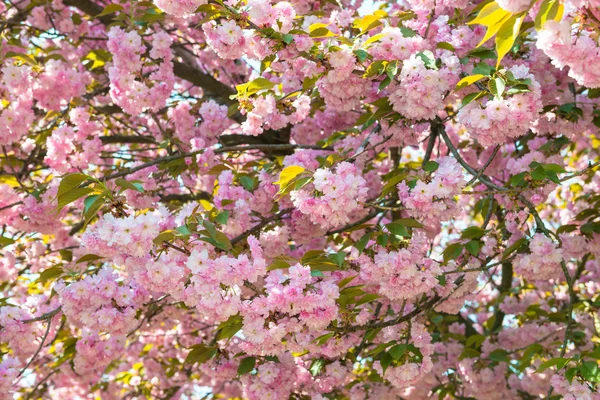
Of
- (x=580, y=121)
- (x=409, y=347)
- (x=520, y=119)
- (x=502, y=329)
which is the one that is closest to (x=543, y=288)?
(x=502, y=329)

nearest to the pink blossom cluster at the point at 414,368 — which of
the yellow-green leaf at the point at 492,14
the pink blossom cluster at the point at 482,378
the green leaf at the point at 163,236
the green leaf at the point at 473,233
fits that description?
the green leaf at the point at 473,233

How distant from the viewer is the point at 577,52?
196 centimetres

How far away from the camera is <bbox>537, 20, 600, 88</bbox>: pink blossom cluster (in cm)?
186

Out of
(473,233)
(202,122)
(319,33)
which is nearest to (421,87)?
(319,33)

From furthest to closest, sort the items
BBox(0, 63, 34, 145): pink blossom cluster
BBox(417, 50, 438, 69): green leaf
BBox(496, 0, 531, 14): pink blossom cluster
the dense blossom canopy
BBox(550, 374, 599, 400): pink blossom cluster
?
BBox(0, 63, 34, 145): pink blossom cluster
BBox(417, 50, 438, 69): green leaf
BBox(550, 374, 599, 400): pink blossom cluster
the dense blossom canopy
BBox(496, 0, 531, 14): pink blossom cluster

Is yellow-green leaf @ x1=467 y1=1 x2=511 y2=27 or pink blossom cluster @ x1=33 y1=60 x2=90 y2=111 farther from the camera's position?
pink blossom cluster @ x1=33 y1=60 x2=90 y2=111

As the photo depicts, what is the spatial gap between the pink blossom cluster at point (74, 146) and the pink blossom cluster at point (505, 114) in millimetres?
2390

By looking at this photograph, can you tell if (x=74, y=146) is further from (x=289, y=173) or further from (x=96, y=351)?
(x=289, y=173)

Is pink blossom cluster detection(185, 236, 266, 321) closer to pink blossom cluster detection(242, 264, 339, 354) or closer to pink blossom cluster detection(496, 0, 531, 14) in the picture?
pink blossom cluster detection(242, 264, 339, 354)

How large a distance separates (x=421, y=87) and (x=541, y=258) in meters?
0.94

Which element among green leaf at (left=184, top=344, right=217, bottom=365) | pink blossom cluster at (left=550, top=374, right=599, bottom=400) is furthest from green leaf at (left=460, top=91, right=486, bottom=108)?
green leaf at (left=184, top=344, right=217, bottom=365)

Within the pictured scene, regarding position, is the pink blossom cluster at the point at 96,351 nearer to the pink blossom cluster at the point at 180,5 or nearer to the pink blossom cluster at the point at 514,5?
the pink blossom cluster at the point at 180,5

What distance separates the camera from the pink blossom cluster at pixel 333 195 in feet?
8.39

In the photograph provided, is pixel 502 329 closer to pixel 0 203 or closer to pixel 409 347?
pixel 409 347
